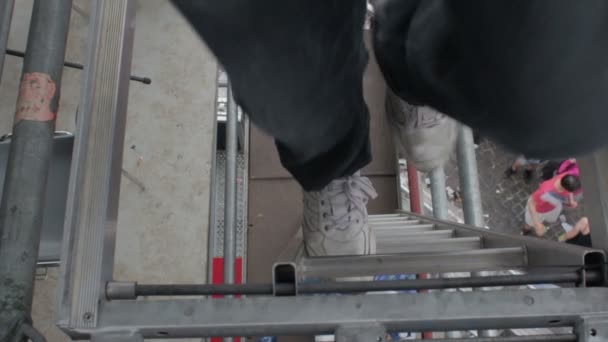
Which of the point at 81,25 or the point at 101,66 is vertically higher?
the point at 81,25

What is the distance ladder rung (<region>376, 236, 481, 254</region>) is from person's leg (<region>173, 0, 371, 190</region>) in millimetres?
437

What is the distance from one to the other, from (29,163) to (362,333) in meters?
0.59

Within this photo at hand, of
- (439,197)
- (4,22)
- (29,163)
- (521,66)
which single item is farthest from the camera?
(439,197)

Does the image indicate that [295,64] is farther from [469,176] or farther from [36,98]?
[469,176]

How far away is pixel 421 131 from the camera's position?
2.99 feet

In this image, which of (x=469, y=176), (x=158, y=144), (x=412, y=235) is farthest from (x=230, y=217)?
(x=469, y=176)

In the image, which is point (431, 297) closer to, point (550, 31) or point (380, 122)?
point (550, 31)

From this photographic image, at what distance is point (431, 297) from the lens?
0.47 meters

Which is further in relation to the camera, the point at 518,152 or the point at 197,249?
the point at 197,249

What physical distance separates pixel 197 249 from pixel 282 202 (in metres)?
0.51

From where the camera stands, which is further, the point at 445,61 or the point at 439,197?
the point at 439,197

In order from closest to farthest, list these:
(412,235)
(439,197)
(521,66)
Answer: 1. (521,66)
2. (412,235)
3. (439,197)

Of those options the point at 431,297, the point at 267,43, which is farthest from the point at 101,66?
the point at 431,297

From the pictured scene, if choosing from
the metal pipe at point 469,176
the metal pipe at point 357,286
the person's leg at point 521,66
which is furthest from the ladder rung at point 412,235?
the person's leg at point 521,66
